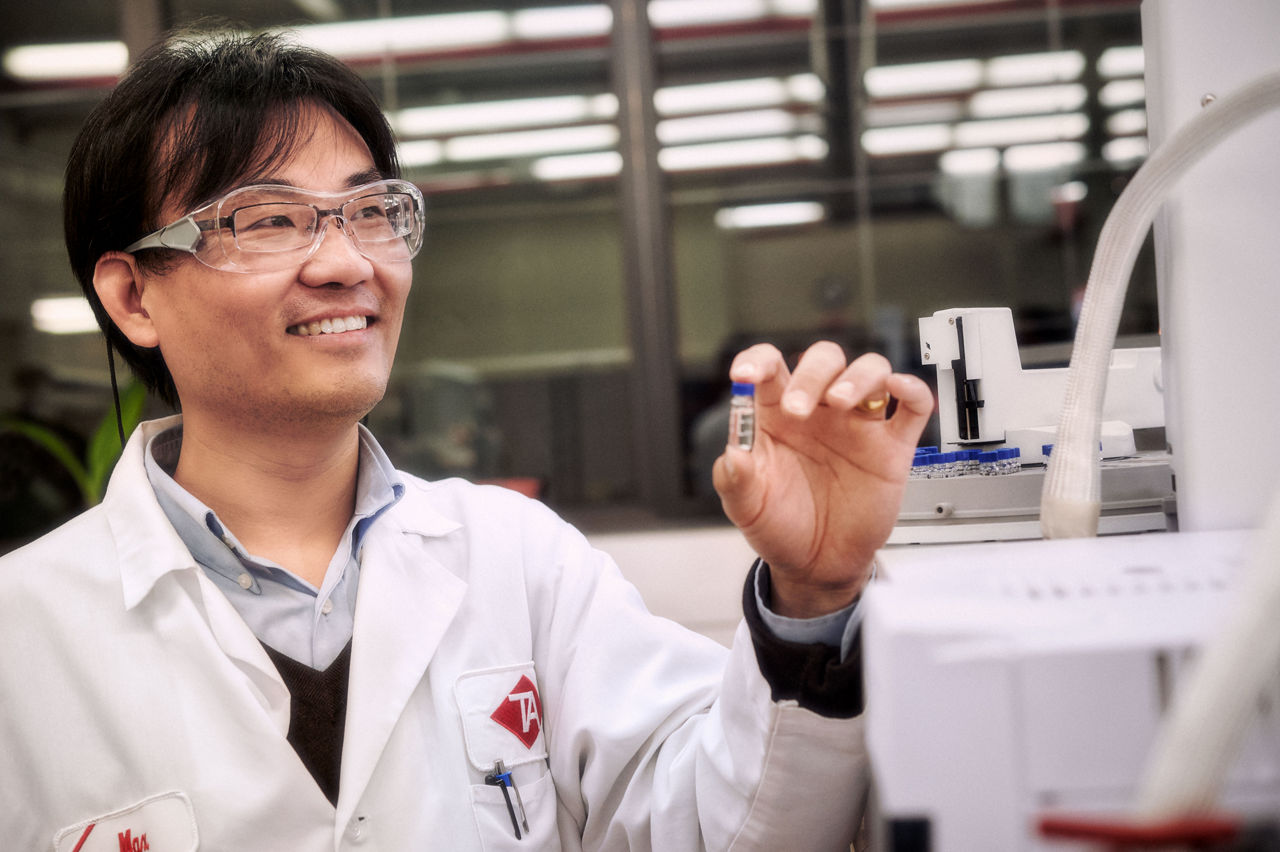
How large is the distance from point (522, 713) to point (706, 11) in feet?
9.59

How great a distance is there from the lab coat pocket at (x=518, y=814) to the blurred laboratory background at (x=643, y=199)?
223cm

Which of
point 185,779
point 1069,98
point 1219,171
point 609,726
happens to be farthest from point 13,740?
point 1069,98

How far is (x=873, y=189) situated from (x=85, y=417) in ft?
9.94

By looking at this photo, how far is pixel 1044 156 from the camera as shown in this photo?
3273 mm

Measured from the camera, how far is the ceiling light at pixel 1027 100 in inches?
128

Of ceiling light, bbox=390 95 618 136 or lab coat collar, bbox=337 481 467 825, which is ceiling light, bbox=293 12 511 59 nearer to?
ceiling light, bbox=390 95 618 136

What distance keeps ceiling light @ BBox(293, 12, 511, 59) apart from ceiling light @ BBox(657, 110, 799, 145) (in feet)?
2.45

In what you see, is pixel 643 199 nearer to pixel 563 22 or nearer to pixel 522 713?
pixel 563 22

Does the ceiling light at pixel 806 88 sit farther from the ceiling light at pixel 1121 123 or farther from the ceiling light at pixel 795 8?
the ceiling light at pixel 1121 123

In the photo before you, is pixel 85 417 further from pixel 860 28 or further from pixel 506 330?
pixel 860 28

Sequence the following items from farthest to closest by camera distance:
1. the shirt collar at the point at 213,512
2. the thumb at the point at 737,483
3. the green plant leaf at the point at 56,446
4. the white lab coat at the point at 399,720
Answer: the green plant leaf at the point at 56,446 < the shirt collar at the point at 213,512 < the white lab coat at the point at 399,720 < the thumb at the point at 737,483

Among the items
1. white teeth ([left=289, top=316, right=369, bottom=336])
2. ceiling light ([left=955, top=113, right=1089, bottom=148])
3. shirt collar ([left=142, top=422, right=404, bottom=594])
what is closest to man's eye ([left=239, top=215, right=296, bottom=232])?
white teeth ([left=289, top=316, right=369, bottom=336])

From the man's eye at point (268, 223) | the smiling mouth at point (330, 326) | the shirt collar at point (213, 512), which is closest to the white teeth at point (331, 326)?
the smiling mouth at point (330, 326)

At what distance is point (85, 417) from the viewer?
3.48 metres
